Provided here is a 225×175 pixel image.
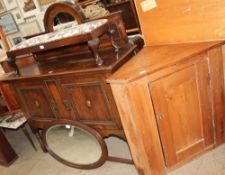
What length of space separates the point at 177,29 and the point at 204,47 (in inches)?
9.9

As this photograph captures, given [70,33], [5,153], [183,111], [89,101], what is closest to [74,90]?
[89,101]

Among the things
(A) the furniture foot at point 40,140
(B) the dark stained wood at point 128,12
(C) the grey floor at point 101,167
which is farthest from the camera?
(B) the dark stained wood at point 128,12

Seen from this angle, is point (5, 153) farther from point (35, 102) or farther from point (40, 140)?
point (35, 102)

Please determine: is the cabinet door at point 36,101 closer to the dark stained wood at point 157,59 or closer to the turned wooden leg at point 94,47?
the turned wooden leg at point 94,47

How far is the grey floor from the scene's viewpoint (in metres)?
1.53

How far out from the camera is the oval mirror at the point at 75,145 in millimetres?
1676

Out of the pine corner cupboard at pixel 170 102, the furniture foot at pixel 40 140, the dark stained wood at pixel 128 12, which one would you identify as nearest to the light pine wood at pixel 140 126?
the pine corner cupboard at pixel 170 102

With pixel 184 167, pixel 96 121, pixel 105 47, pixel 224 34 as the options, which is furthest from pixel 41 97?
pixel 224 34

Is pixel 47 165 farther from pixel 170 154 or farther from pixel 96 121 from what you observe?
pixel 170 154

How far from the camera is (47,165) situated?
6.54 feet

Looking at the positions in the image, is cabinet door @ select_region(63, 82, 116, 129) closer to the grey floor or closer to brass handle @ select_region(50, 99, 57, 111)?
brass handle @ select_region(50, 99, 57, 111)

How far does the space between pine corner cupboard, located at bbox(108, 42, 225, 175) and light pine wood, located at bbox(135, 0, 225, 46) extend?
7 centimetres

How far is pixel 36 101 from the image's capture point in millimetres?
1772

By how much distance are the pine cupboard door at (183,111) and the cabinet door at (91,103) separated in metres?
0.33
